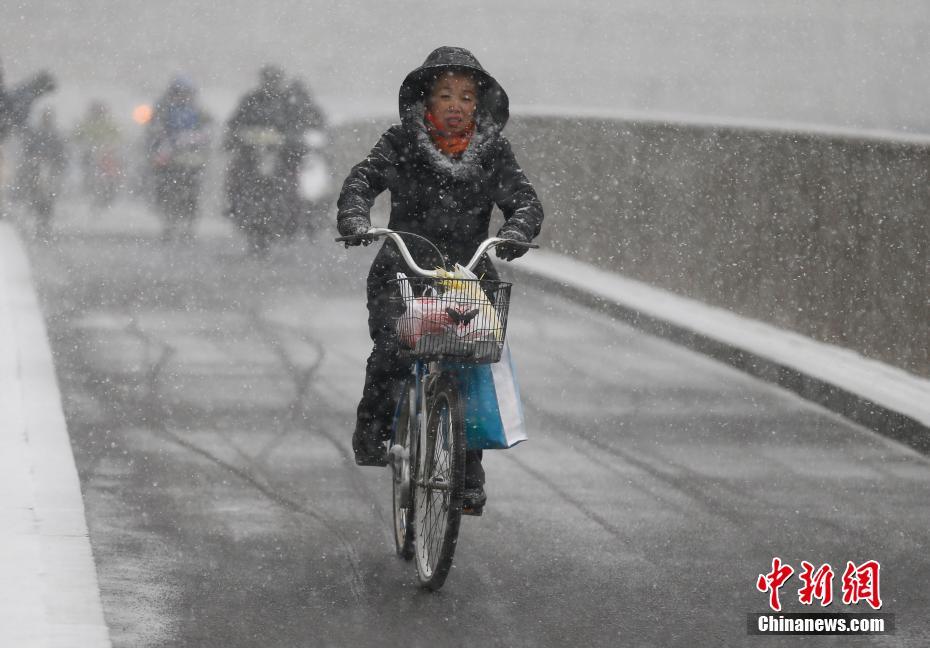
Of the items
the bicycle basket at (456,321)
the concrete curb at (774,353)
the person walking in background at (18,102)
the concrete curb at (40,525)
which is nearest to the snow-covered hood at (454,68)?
the bicycle basket at (456,321)

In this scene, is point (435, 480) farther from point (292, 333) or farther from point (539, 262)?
point (539, 262)

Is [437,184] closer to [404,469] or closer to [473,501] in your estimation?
[404,469]

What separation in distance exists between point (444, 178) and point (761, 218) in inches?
282

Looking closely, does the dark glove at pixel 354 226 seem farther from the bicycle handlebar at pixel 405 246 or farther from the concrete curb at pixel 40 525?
the concrete curb at pixel 40 525

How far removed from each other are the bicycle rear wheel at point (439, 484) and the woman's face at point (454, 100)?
0.95m

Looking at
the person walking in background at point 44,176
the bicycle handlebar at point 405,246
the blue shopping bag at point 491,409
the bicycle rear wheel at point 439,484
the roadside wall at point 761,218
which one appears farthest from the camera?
the person walking in background at point 44,176

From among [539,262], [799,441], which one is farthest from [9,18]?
[799,441]

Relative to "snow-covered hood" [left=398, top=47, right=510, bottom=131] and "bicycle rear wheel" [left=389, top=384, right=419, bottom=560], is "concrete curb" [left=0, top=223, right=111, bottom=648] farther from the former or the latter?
"snow-covered hood" [left=398, top=47, right=510, bottom=131]

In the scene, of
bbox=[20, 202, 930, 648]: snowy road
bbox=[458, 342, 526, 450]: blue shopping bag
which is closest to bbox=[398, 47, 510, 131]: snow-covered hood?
bbox=[458, 342, 526, 450]: blue shopping bag

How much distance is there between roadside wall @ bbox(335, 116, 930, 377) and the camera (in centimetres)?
1067

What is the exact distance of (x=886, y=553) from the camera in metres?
6.52

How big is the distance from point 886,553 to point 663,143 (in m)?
9.14

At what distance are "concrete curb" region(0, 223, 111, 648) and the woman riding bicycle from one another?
1308 mm

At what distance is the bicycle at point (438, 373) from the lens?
5469 mm
